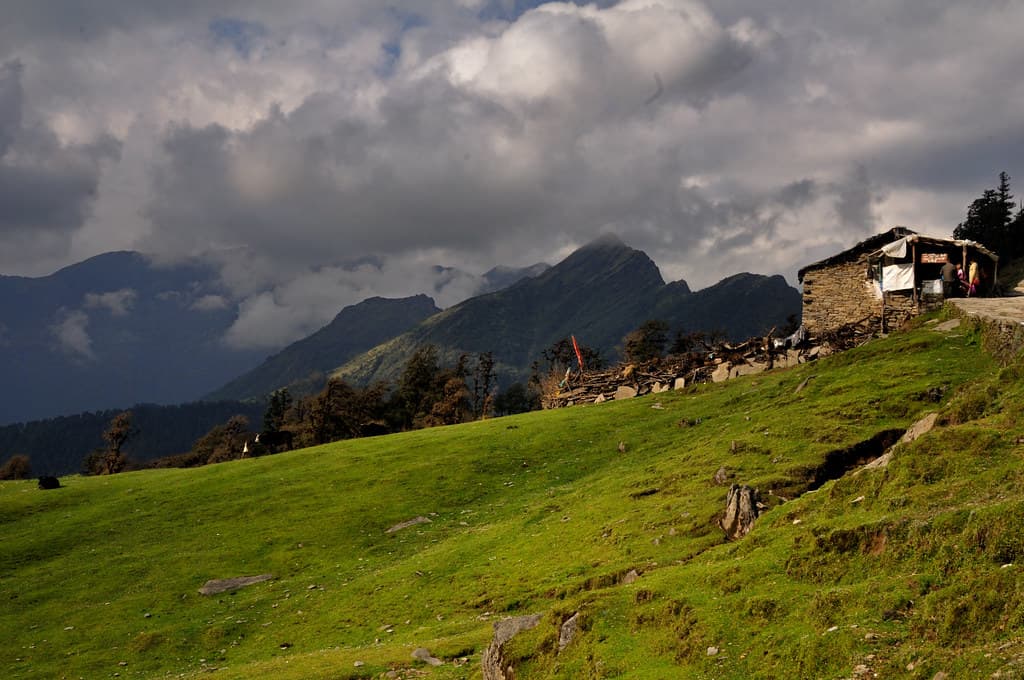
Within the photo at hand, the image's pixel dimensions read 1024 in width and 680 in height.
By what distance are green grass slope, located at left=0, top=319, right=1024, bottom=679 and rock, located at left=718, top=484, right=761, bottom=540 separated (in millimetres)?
742

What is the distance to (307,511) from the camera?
161 ft

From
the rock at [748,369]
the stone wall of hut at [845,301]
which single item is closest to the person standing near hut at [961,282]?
the stone wall of hut at [845,301]


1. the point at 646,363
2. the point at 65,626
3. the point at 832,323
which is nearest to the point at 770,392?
the point at 832,323

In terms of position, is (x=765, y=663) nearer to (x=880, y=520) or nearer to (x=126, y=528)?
(x=880, y=520)

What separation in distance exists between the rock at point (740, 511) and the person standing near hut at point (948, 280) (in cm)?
3376

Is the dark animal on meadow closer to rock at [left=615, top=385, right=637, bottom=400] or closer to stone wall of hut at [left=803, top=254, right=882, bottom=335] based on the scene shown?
rock at [left=615, top=385, right=637, bottom=400]

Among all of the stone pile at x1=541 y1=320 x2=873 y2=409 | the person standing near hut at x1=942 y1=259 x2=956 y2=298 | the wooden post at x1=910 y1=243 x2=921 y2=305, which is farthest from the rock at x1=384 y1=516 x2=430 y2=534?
the person standing near hut at x1=942 y1=259 x2=956 y2=298

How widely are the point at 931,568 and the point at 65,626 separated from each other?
1517 inches

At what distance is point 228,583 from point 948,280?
163ft

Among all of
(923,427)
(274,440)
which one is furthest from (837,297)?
(274,440)

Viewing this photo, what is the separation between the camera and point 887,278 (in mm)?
53938

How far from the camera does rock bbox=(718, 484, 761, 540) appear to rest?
25547 mm

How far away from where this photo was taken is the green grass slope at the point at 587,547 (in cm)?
A: 1455

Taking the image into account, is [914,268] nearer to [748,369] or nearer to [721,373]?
[748,369]
